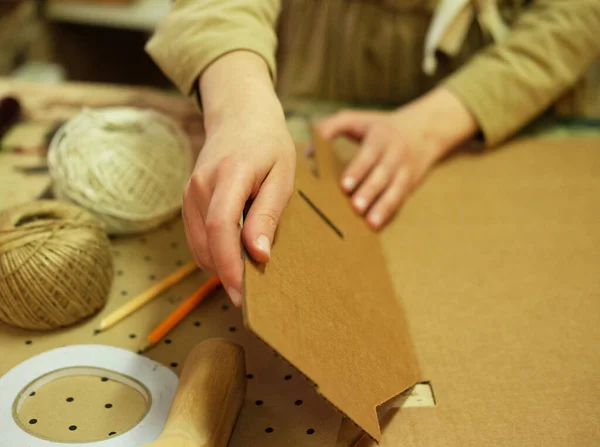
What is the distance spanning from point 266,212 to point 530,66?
0.54 m

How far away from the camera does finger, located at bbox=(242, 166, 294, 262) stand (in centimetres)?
43

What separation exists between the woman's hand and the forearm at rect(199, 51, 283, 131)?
194 mm

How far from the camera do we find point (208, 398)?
0.45m

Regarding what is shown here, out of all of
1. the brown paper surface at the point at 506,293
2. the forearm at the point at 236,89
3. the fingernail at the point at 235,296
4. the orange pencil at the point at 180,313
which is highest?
the forearm at the point at 236,89

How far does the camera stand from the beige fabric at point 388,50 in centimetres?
65

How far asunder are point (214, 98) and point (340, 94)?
0.44 meters

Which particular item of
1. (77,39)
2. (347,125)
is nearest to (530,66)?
(347,125)

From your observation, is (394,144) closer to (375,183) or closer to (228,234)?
(375,183)

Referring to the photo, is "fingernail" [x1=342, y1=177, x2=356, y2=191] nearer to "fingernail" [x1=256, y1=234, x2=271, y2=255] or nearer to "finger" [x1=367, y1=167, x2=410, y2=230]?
"finger" [x1=367, y1=167, x2=410, y2=230]

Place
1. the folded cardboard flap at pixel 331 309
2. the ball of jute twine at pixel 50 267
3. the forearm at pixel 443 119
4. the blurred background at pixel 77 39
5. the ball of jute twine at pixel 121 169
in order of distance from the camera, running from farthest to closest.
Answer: the blurred background at pixel 77 39 → the forearm at pixel 443 119 → the ball of jute twine at pixel 121 169 → the ball of jute twine at pixel 50 267 → the folded cardboard flap at pixel 331 309

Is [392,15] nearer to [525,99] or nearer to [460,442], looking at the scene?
[525,99]

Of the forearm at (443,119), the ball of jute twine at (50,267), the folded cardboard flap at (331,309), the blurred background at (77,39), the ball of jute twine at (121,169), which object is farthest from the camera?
the blurred background at (77,39)

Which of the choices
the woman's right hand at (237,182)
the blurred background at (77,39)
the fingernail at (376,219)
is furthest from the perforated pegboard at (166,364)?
the blurred background at (77,39)

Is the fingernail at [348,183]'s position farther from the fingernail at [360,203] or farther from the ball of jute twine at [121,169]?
the ball of jute twine at [121,169]
